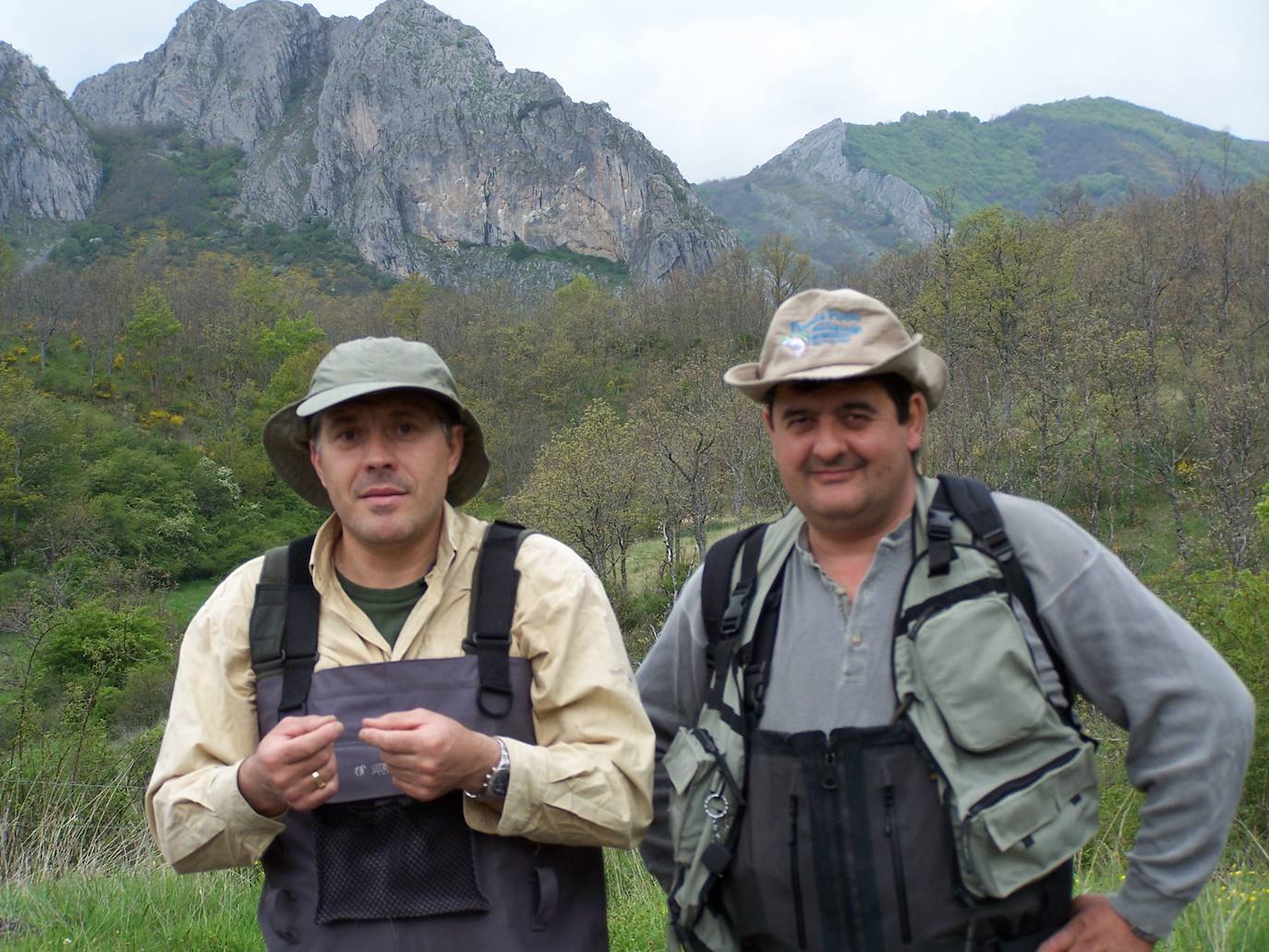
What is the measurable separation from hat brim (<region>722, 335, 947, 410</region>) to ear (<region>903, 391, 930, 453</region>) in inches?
0.6

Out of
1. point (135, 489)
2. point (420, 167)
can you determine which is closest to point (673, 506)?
point (135, 489)

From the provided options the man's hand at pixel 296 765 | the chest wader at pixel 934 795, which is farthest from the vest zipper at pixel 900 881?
the man's hand at pixel 296 765

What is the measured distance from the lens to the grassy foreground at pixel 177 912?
3350 mm

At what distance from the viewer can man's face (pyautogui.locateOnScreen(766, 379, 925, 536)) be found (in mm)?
2053

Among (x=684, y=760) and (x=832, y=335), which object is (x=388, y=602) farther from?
(x=832, y=335)

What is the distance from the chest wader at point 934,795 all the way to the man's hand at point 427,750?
493 mm

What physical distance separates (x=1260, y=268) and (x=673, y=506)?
21.1 m

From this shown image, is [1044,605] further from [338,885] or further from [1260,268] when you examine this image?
[1260,268]

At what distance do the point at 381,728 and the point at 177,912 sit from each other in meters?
2.54

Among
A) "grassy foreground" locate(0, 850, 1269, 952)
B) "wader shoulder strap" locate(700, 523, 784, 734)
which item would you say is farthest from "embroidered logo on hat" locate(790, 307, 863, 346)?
"grassy foreground" locate(0, 850, 1269, 952)

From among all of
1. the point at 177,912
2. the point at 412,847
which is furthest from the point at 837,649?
the point at 177,912

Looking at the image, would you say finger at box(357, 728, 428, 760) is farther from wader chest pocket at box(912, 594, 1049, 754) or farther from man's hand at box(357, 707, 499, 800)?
wader chest pocket at box(912, 594, 1049, 754)

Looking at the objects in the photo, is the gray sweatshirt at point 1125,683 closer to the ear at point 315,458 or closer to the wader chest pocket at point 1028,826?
the wader chest pocket at point 1028,826

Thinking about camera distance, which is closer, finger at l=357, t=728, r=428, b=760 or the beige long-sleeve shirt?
finger at l=357, t=728, r=428, b=760
